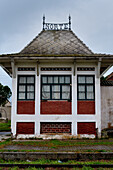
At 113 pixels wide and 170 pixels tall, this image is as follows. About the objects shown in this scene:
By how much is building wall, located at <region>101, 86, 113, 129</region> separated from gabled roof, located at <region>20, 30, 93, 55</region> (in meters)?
3.14

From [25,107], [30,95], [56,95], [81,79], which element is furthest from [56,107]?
[81,79]

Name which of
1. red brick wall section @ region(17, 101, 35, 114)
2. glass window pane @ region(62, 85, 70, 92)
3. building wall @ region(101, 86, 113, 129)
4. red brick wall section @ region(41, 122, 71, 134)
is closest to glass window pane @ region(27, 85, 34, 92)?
red brick wall section @ region(17, 101, 35, 114)

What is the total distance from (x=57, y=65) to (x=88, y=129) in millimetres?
4681

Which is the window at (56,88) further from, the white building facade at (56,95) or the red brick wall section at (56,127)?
the red brick wall section at (56,127)

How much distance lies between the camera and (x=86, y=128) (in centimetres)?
1308

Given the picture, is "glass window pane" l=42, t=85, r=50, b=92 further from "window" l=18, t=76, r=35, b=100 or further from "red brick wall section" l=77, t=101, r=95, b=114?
"red brick wall section" l=77, t=101, r=95, b=114

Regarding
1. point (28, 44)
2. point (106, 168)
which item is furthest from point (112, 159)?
point (28, 44)

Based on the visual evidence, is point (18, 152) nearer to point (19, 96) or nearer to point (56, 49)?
point (19, 96)

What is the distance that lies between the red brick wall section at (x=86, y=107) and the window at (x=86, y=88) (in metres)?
0.34

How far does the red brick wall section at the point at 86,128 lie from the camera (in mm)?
13039

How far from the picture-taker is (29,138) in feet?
41.9

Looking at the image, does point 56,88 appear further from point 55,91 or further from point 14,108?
point 14,108

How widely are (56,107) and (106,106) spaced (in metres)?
3.98

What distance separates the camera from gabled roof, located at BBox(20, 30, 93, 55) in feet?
A: 46.2
